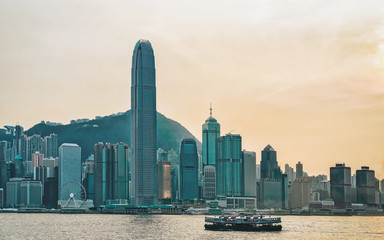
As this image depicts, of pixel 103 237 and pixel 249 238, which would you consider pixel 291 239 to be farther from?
pixel 103 237

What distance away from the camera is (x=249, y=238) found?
19062 cm

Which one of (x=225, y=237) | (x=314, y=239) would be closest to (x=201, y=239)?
(x=225, y=237)

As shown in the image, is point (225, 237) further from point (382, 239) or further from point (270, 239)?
point (382, 239)

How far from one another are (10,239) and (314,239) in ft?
300

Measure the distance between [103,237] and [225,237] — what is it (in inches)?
1446

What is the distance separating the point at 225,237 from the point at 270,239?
13159 mm

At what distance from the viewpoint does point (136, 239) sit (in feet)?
632

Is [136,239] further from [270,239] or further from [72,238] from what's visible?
[270,239]

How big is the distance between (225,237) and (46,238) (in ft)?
176

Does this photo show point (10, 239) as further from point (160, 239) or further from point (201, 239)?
point (201, 239)

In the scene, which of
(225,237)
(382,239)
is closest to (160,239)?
(225,237)

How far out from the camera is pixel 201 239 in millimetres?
190125

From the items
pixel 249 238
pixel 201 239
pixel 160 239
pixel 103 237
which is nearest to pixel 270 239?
pixel 249 238

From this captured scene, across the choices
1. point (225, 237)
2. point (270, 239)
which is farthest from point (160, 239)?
point (270, 239)
